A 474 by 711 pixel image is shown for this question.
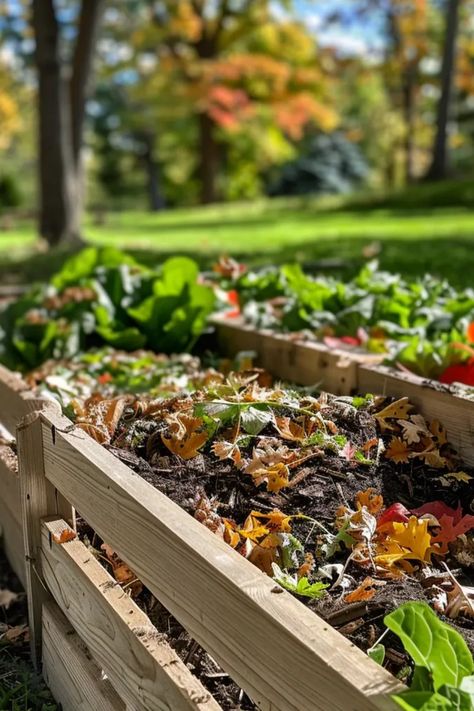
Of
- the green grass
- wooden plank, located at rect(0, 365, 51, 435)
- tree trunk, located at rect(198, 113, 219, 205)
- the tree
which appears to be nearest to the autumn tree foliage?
tree trunk, located at rect(198, 113, 219, 205)

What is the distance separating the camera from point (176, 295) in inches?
166

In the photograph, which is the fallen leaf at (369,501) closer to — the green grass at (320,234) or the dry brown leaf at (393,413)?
the dry brown leaf at (393,413)

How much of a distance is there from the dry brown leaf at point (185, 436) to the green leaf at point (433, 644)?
41.1 inches

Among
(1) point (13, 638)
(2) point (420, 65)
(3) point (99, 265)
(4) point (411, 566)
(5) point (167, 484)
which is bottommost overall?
(1) point (13, 638)

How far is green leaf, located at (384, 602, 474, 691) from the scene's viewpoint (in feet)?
4.45

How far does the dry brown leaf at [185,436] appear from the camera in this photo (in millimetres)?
2379

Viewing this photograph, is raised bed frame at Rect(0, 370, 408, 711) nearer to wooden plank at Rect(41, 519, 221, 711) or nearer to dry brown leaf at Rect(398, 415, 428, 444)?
wooden plank at Rect(41, 519, 221, 711)

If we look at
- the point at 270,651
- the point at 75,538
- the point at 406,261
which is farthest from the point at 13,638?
the point at 406,261

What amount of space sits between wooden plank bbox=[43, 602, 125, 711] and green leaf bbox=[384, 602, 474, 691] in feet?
2.46

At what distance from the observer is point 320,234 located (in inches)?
471

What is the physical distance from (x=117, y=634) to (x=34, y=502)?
653mm

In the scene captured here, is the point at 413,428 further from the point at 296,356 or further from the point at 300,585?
the point at 296,356

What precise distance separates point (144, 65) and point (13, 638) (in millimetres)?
26623

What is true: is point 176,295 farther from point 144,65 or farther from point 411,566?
point 144,65
